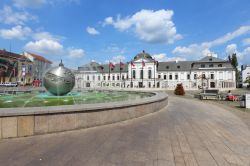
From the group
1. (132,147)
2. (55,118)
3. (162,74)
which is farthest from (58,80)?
(162,74)

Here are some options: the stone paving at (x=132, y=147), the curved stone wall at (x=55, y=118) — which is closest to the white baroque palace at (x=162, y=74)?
the curved stone wall at (x=55, y=118)

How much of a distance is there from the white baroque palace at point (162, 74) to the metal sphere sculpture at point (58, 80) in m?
54.2

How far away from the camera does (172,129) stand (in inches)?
269

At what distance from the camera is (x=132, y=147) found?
16.0 feet

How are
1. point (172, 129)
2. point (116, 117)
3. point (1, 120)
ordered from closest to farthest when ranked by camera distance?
point (1, 120)
point (172, 129)
point (116, 117)

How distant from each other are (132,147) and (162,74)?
76.2 metres

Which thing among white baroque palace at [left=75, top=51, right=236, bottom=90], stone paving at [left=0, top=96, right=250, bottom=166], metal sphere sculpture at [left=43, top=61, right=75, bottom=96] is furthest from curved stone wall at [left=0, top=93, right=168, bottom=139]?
white baroque palace at [left=75, top=51, right=236, bottom=90]

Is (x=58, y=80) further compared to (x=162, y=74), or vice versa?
(x=162, y=74)

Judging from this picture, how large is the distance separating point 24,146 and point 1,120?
1200mm

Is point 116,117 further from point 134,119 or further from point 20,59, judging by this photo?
point 20,59

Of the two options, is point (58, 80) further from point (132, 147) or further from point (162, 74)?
point (162, 74)

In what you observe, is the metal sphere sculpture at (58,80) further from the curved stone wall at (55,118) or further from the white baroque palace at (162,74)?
the white baroque palace at (162,74)

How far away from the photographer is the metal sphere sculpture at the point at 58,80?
45.3 feet

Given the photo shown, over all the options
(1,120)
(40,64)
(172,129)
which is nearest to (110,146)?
(172,129)
